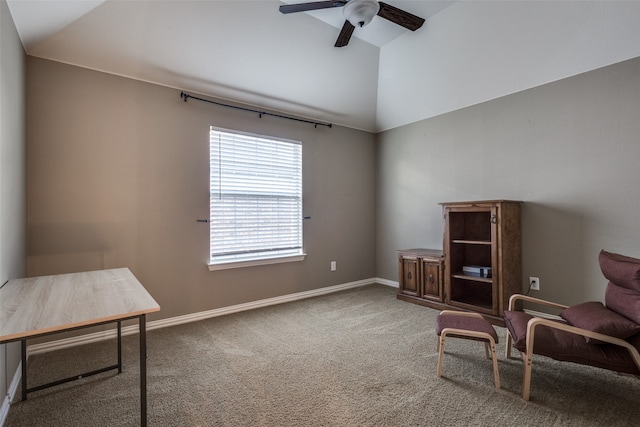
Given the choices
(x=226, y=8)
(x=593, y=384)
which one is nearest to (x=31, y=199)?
(x=226, y=8)

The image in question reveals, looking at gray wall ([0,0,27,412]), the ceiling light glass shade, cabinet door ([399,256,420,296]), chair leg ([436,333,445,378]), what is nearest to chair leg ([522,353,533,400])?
chair leg ([436,333,445,378])

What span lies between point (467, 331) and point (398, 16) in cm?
265

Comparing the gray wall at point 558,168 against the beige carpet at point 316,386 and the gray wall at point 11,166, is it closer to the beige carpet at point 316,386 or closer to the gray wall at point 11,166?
the beige carpet at point 316,386

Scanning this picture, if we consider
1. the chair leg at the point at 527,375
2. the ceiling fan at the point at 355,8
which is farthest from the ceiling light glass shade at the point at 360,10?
the chair leg at the point at 527,375

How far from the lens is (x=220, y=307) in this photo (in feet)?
11.2

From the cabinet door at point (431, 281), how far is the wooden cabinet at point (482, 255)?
104mm

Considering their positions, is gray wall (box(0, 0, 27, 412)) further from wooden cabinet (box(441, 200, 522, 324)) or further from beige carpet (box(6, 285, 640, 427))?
wooden cabinet (box(441, 200, 522, 324))

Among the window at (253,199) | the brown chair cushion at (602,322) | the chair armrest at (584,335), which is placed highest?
the window at (253,199)

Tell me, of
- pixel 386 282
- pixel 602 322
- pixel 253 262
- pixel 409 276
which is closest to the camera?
pixel 602 322

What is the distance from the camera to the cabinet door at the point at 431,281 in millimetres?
3590

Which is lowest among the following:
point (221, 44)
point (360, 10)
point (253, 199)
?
point (253, 199)

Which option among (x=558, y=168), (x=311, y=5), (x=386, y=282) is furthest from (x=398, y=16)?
(x=386, y=282)

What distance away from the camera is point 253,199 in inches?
144

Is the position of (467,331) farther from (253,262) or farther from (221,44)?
(221,44)
